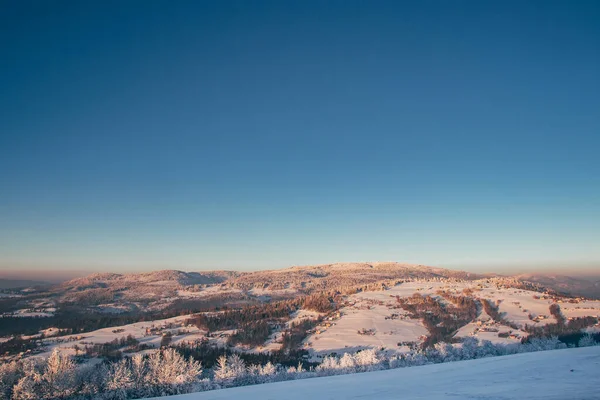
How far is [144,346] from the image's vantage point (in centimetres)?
7012

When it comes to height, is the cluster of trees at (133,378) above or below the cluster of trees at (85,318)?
above

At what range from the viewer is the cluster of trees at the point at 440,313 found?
8086 centimetres

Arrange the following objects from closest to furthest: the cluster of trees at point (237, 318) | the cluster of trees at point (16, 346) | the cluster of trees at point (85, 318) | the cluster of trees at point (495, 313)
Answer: the cluster of trees at point (16, 346)
the cluster of trees at point (495, 313)
the cluster of trees at point (237, 318)
the cluster of trees at point (85, 318)

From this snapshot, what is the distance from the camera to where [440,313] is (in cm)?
9600

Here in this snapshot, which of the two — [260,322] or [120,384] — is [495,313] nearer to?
[260,322]

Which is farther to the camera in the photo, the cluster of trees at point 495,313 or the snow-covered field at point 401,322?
the cluster of trees at point 495,313

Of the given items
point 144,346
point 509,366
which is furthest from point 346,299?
point 509,366

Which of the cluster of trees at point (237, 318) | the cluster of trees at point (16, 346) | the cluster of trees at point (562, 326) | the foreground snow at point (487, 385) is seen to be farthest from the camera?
the cluster of trees at point (237, 318)

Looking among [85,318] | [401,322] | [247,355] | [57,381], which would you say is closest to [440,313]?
[401,322]

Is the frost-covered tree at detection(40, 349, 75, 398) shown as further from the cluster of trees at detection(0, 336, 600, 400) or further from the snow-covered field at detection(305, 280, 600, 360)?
the snow-covered field at detection(305, 280, 600, 360)

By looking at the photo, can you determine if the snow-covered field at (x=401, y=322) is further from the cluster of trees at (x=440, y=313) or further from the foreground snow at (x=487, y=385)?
the foreground snow at (x=487, y=385)

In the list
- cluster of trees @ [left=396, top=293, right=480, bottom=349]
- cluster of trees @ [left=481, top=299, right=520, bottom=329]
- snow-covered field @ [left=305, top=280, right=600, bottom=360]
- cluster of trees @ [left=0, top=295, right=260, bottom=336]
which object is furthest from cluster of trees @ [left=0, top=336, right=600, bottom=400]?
cluster of trees @ [left=0, top=295, right=260, bottom=336]

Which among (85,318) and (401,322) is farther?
(85,318)

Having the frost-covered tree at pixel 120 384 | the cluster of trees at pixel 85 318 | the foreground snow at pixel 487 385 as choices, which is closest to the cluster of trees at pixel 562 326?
the foreground snow at pixel 487 385
